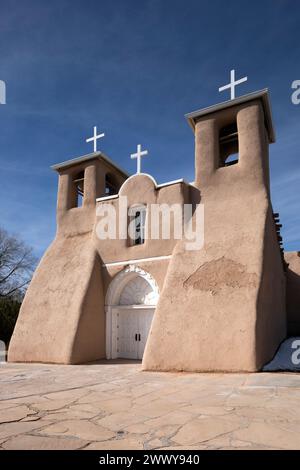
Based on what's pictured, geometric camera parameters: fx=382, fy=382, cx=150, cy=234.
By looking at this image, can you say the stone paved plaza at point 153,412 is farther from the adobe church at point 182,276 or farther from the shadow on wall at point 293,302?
the shadow on wall at point 293,302

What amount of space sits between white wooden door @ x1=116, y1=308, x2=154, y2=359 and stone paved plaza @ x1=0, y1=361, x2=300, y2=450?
4324 millimetres

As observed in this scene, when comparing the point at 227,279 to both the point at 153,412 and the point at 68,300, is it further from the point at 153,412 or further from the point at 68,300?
the point at 68,300

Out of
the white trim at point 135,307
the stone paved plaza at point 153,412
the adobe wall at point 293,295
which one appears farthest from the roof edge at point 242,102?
the stone paved plaza at point 153,412

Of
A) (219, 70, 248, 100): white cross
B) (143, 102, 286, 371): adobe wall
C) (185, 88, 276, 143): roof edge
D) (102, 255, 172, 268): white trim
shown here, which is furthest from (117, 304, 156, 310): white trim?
(219, 70, 248, 100): white cross

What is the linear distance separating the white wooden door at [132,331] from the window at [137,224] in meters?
2.35

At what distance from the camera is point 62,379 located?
8250 millimetres

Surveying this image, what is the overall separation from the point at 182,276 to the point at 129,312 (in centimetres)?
327

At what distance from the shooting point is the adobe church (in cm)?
932

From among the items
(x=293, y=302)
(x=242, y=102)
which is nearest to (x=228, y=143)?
(x=242, y=102)

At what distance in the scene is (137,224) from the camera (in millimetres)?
13219

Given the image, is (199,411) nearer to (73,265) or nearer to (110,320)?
(110,320)

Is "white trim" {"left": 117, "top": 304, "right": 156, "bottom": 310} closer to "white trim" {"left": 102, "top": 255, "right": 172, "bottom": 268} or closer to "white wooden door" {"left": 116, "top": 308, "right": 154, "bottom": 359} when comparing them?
"white wooden door" {"left": 116, "top": 308, "right": 154, "bottom": 359}

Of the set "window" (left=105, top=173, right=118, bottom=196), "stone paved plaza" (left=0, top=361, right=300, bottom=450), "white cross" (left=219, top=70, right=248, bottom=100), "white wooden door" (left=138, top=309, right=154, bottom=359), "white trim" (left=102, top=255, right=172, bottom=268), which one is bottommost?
"stone paved plaza" (left=0, top=361, right=300, bottom=450)
